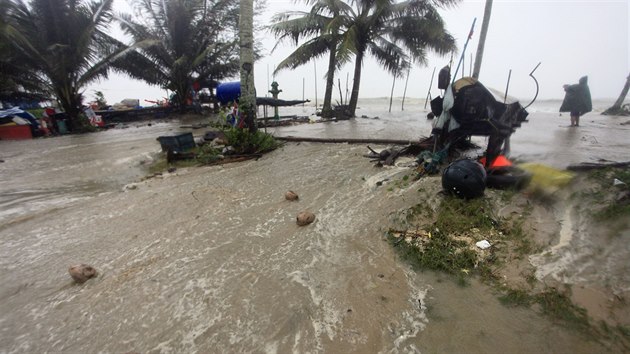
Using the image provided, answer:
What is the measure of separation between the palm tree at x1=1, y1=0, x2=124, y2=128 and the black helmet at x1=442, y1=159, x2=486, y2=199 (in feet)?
47.4

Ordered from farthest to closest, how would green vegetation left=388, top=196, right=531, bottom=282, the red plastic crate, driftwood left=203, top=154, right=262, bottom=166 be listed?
A: 1. the red plastic crate
2. driftwood left=203, top=154, right=262, bottom=166
3. green vegetation left=388, top=196, right=531, bottom=282

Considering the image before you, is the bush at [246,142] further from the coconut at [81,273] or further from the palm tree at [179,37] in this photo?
the palm tree at [179,37]

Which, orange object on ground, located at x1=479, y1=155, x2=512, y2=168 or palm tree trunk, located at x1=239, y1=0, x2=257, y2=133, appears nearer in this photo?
orange object on ground, located at x1=479, y1=155, x2=512, y2=168

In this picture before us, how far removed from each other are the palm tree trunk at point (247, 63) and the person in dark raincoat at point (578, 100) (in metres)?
10.4

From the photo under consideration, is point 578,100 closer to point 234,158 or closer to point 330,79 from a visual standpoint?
point 330,79

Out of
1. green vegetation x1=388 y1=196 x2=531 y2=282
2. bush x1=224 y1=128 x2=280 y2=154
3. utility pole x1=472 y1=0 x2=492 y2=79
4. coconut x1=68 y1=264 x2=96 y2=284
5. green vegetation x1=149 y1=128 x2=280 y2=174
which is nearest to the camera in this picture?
coconut x1=68 y1=264 x2=96 y2=284

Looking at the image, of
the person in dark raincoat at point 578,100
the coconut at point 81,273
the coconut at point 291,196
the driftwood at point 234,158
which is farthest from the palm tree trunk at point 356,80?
the coconut at point 81,273

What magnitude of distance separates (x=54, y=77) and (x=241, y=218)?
1432cm

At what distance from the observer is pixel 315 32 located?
15672 millimetres

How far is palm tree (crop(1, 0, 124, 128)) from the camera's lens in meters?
11.9

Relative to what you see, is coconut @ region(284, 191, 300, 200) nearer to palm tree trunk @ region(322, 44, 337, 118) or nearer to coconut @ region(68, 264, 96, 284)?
coconut @ region(68, 264, 96, 284)

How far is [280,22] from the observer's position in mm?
15320

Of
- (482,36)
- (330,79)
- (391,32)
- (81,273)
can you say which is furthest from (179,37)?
(81,273)

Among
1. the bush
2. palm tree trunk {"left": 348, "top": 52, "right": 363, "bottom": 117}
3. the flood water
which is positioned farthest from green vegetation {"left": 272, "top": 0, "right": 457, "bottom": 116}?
the flood water
